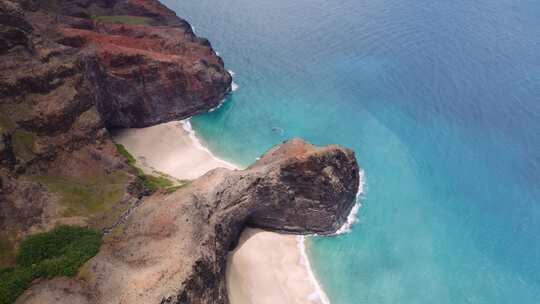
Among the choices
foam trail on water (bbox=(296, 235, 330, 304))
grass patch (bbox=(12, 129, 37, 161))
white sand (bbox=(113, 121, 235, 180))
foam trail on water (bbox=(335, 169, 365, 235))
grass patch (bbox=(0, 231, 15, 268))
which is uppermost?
grass patch (bbox=(12, 129, 37, 161))

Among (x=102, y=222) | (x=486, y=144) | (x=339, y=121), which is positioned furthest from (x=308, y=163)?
(x=486, y=144)

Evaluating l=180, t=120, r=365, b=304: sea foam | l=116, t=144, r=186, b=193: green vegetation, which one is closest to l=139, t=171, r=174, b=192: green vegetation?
l=116, t=144, r=186, b=193: green vegetation

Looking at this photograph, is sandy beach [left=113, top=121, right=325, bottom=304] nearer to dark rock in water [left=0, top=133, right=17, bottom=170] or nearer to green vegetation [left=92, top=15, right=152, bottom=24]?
dark rock in water [left=0, top=133, right=17, bottom=170]

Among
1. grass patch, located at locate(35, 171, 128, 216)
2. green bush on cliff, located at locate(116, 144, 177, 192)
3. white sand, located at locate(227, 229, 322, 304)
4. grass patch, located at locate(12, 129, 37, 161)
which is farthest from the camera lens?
green bush on cliff, located at locate(116, 144, 177, 192)

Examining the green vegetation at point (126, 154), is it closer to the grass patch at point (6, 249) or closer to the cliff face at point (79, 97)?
the cliff face at point (79, 97)

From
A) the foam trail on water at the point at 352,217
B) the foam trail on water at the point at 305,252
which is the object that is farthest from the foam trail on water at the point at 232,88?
the foam trail on water at the point at 352,217

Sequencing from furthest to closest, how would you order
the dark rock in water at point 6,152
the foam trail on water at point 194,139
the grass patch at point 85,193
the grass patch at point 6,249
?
the foam trail on water at point 194,139, the grass patch at point 85,193, the dark rock in water at point 6,152, the grass patch at point 6,249

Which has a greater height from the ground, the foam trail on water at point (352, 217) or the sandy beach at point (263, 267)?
the foam trail on water at point (352, 217)
